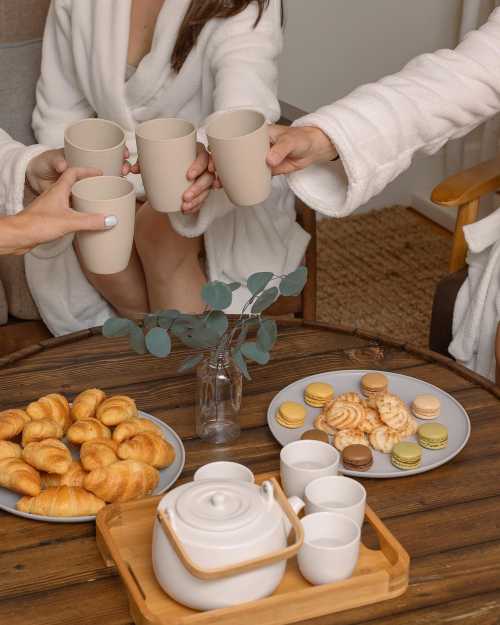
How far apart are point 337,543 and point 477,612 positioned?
0.16m

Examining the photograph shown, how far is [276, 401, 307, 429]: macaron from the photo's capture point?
4.66 feet

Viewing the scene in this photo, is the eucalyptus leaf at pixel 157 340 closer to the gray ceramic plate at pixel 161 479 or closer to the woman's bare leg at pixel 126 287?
the gray ceramic plate at pixel 161 479

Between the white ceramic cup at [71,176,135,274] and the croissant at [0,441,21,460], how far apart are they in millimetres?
282

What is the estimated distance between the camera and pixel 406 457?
133 cm

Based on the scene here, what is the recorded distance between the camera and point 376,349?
1643 millimetres

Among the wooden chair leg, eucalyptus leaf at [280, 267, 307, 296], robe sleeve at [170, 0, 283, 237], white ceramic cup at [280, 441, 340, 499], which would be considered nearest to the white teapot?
white ceramic cup at [280, 441, 340, 499]

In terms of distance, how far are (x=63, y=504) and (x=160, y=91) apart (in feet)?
4.02

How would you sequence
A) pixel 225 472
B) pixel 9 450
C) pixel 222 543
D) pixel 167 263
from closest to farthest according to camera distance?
pixel 222 543 < pixel 225 472 < pixel 9 450 < pixel 167 263

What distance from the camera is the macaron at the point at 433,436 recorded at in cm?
137

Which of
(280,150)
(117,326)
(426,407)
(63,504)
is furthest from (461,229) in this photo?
(63,504)

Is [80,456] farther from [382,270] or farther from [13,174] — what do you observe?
[382,270]

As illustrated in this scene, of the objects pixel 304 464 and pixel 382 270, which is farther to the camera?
pixel 382 270

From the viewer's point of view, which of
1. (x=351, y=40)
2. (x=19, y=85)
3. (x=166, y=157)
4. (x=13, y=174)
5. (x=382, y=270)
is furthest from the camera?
(x=351, y=40)

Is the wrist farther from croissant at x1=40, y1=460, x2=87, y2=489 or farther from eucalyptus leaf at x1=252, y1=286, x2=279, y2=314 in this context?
croissant at x1=40, y1=460, x2=87, y2=489
